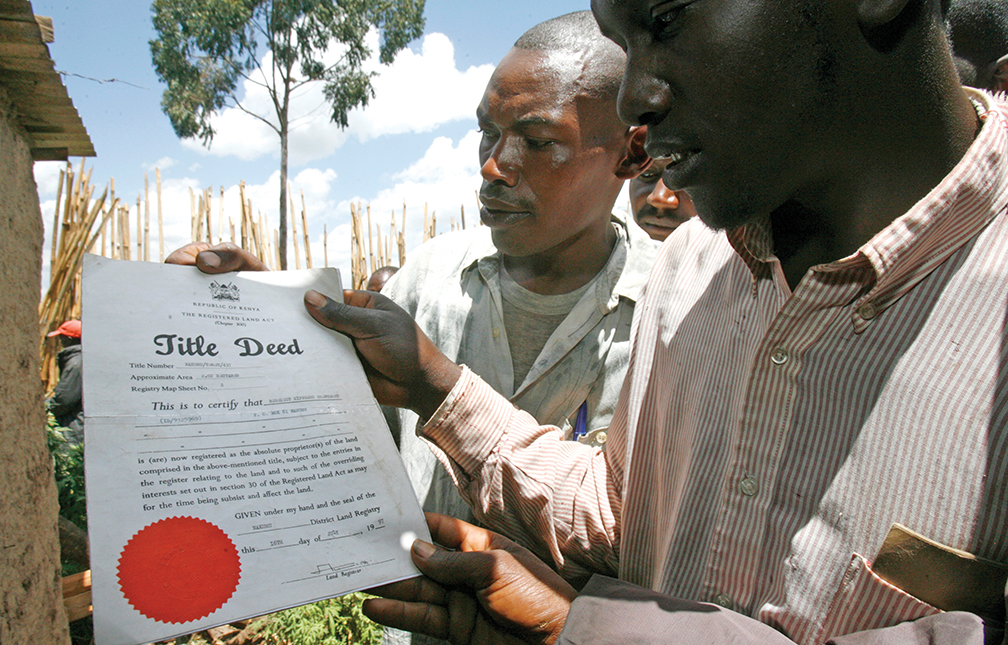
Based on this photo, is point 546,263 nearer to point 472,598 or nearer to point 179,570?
point 472,598

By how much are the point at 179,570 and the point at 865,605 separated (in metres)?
0.90

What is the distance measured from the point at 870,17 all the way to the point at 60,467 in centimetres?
433

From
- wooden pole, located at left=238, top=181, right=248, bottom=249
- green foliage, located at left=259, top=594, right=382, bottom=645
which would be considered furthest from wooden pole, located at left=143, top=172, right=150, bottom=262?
green foliage, located at left=259, top=594, right=382, bottom=645

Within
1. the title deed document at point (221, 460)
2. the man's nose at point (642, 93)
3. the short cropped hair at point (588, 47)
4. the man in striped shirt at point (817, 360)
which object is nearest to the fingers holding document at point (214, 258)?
the title deed document at point (221, 460)

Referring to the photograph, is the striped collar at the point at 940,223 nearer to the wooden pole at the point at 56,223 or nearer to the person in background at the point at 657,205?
the person in background at the point at 657,205

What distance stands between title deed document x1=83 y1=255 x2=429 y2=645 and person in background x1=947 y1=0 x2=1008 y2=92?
1.55 metres

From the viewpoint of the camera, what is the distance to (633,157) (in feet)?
6.16

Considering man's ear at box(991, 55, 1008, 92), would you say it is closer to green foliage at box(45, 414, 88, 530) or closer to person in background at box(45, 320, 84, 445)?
green foliage at box(45, 414, 88, 530)

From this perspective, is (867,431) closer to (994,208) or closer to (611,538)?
(994,208)

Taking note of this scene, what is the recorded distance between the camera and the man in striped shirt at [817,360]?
29.5 inches

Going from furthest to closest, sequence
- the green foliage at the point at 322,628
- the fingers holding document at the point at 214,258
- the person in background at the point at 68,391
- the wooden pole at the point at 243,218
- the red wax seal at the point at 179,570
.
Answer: the wooden pole at the point at 243,218
the person in background at the point at 68,391
the green foliage at the point at 322,628
the fingers holding document at the point at 214,258
the red wax seal at the point at 179,570

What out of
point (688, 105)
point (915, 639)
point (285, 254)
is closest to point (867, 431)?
point (915, 639)

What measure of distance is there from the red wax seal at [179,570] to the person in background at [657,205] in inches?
96.7

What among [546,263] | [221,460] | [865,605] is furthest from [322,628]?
[865,605]
